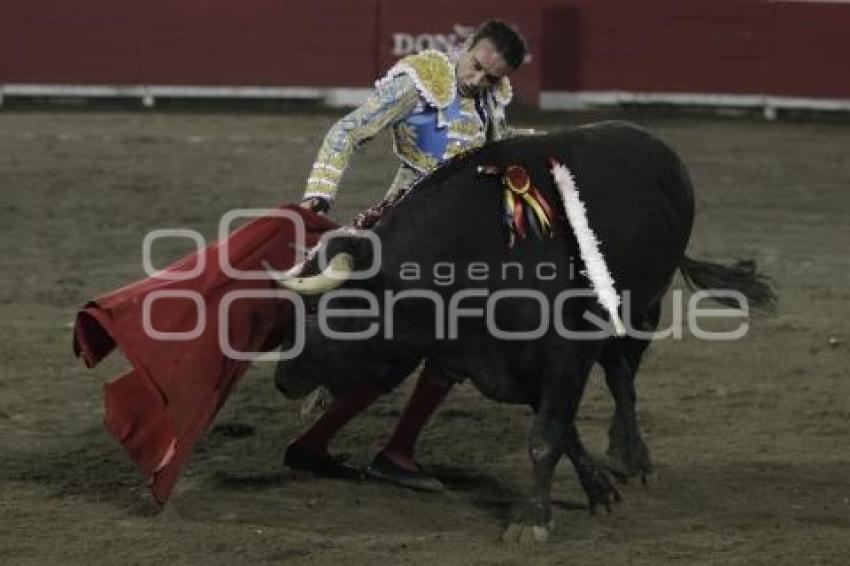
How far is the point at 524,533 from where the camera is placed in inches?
163

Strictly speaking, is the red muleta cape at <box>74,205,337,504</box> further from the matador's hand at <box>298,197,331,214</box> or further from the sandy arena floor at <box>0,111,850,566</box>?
the sandy arena floor at <box>0,111,850,566</box>

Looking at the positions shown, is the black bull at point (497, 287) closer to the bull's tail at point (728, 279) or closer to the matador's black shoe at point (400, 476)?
the matador's black shoe at point (400, 476)

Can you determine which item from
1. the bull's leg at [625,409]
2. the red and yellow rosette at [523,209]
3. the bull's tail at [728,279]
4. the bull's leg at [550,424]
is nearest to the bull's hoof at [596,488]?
the bull's leg at [550,424]

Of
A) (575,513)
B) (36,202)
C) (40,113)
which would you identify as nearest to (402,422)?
(575,513)

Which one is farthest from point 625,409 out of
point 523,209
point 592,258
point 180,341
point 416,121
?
point 180,341

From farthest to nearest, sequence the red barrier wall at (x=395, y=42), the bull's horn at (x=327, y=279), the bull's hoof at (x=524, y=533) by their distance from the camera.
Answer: the red barrier wall at (x=395, y=42)
the bull's hoof at (x=524, y=533)
the bull's horn at (x=327, y=279)

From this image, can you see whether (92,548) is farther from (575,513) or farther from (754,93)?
(754,93)

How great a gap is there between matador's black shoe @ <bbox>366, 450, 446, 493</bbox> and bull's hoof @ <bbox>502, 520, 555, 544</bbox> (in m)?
0.51

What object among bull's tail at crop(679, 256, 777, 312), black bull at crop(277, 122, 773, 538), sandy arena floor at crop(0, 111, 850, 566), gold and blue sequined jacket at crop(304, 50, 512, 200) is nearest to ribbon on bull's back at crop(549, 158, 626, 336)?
black bull at crop(277, 122, 773, 538)

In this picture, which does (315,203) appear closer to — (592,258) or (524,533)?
(592,258)

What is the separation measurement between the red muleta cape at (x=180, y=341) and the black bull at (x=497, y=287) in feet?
0.57

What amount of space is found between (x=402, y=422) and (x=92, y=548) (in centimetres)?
110

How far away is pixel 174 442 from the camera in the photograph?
428cm

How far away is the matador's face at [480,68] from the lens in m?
4.41
